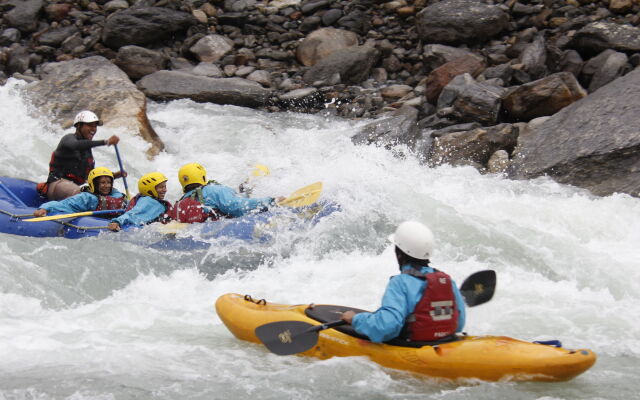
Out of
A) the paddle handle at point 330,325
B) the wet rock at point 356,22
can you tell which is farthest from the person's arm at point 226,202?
the wet rock at point 356,22

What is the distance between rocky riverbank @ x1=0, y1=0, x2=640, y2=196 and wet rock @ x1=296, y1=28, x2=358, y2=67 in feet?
0.10

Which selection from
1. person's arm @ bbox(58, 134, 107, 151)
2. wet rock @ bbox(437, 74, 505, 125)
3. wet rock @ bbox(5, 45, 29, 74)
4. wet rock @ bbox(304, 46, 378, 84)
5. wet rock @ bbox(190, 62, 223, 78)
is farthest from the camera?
wet rock @ bbox(5, 45, 29, 74)

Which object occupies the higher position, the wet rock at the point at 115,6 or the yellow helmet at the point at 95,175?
the wet rock at the point at 115,6

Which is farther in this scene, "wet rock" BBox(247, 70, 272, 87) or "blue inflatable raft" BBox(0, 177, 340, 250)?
"wet rock" BBox(247, 70, 272, 87)

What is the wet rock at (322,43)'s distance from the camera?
1484cm

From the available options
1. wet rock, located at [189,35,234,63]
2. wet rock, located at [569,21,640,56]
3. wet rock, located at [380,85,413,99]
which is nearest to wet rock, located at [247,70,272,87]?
wet rock, located at [189,35,234,63]

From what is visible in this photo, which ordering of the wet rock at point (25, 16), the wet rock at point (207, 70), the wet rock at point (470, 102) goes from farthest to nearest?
the wet rock at point (25, 16) → the wet rock at point (207, 70) → the wet rock at point (470, 102)

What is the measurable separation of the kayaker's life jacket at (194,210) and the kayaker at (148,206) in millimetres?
223

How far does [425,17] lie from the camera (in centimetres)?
1445

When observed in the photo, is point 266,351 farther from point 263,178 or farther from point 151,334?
point 263,178

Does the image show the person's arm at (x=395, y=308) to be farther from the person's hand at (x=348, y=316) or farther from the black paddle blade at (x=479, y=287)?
the black paddle blade at (x=479, y=287)

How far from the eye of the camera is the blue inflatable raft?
6.98 metres

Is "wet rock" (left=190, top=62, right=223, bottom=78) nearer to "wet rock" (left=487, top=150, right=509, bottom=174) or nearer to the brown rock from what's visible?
the brown rock

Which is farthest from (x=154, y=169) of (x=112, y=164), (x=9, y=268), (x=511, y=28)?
(x=511, y=28)
